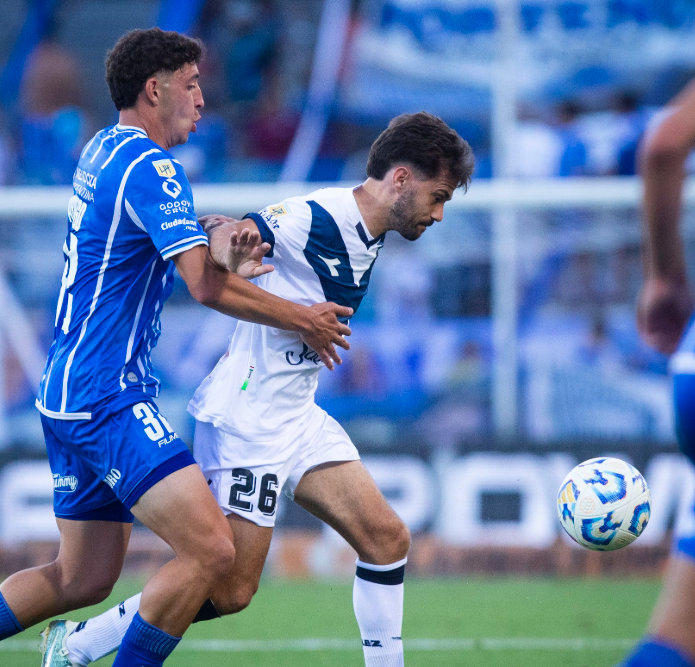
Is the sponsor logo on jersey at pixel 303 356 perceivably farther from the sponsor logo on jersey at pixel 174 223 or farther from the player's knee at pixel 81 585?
the player's knee at pixel 81 585

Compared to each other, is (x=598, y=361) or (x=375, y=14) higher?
(x=375, y=14)

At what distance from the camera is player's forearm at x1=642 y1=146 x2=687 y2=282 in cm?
238

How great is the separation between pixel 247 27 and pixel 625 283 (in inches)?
228

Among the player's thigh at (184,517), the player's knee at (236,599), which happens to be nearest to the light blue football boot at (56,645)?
the player's knee at (236,599)

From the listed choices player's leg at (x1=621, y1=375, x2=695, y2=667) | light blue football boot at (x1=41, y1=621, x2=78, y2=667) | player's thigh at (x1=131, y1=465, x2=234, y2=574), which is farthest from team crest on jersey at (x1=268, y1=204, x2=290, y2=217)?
player's leg at (x1=621, y1=375, x2=695, y2=667)

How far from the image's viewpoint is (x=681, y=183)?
2400 millimetres

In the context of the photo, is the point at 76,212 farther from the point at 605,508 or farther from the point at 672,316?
the point at 605,508

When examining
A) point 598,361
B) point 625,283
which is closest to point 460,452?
point 598,361

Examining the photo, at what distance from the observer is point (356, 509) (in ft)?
13.2

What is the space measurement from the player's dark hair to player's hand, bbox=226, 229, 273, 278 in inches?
31.9

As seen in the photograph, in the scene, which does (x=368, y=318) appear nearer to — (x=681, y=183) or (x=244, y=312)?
(x=244, y=312)

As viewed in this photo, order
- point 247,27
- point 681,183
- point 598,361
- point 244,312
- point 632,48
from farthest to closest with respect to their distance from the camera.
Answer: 1. point 247,27
2. point 632,48
3. point 598,361
4. point 244,312
5. point 681,183

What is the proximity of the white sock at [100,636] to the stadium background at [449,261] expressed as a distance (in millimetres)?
2634

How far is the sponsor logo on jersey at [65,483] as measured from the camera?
12.1 feet
